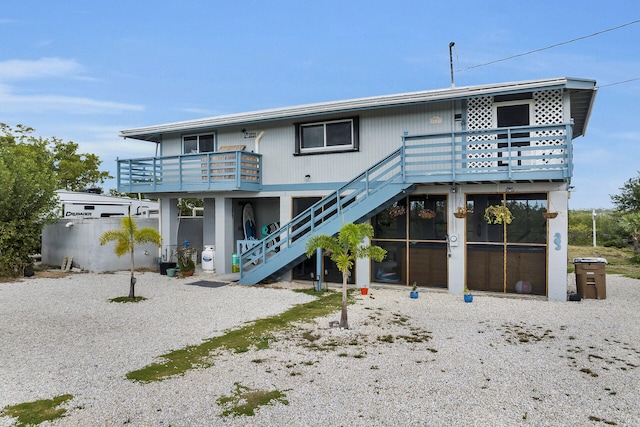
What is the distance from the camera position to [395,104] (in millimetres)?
11859

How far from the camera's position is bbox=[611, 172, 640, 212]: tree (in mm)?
24492

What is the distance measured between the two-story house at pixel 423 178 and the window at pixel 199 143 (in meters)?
0.82

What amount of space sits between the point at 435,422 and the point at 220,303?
7.18 m

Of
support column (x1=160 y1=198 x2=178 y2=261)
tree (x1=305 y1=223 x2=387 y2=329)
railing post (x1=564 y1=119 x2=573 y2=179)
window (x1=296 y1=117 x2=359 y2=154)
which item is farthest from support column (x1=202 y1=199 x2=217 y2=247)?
railing post (x1=564 y1=119 x2=573 y2=179)

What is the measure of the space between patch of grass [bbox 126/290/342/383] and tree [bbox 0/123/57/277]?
11.5m

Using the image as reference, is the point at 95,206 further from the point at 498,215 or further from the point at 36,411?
the point at 498,215

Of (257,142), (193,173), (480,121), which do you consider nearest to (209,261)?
(193,173)

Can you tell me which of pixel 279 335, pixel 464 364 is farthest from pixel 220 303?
pixel 464 364

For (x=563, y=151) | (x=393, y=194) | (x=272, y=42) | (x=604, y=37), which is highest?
(x=272, y=42)

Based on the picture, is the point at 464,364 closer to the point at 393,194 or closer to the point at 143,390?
the point at 143,390

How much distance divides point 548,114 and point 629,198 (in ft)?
62.8

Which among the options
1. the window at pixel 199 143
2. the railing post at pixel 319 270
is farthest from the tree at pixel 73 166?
the railing post at pixel 319 270

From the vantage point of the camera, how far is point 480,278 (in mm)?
11406

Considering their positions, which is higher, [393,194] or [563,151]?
[563,151]
